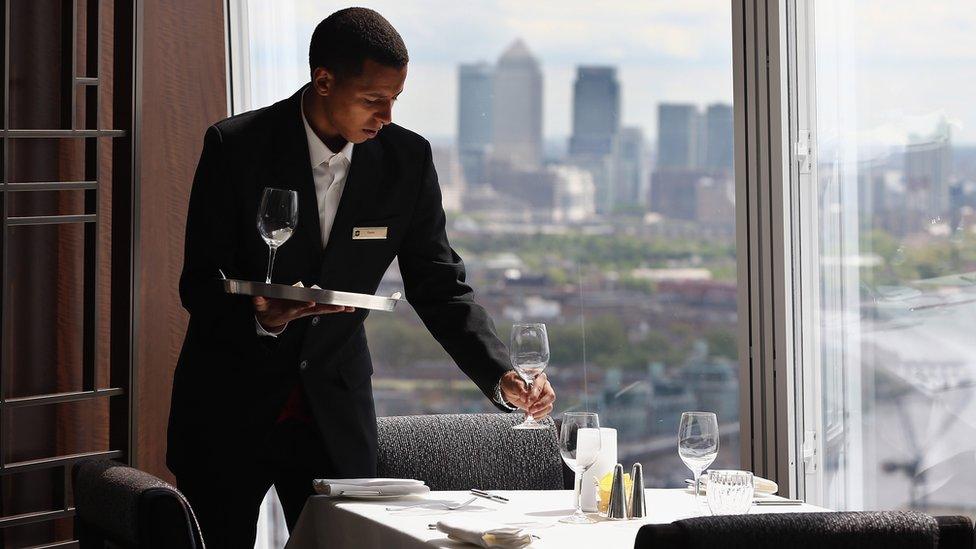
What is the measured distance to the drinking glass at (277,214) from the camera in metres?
2.06

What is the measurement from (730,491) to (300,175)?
43.6 inches

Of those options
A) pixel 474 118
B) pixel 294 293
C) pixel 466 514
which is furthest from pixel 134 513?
pixel 474 118

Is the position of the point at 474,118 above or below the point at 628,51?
below

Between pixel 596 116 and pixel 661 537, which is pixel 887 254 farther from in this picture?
pixel 661 537

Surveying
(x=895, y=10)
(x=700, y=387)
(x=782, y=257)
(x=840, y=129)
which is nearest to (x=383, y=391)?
(x=700, y=387)

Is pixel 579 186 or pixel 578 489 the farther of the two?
pixel 579 186

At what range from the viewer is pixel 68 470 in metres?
3.12

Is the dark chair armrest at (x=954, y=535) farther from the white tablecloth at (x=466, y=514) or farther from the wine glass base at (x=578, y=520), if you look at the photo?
the wine glass base at (x=578, y=520)

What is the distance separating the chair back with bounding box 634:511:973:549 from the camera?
1.35 m

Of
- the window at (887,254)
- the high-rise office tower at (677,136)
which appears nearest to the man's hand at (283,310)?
the window at (887,254)

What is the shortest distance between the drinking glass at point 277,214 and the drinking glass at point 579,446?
2.08 feet

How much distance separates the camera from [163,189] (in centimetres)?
334

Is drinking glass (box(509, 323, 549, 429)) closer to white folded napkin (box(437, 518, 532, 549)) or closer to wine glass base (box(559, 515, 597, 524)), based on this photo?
wine glass base (box(559, 515, 597, 524))

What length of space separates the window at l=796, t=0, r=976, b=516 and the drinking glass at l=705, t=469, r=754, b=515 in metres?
1.24
